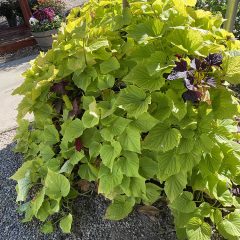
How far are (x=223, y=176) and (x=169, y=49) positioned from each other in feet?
2.56

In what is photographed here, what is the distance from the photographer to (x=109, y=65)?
6.43 ft

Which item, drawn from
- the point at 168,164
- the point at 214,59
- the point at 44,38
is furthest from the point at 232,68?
the point at 44,38

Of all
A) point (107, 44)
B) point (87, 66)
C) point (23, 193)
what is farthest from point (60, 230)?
point (107, 44)

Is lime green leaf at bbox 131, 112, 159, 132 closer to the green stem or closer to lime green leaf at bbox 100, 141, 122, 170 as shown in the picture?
lime green leaf at bbox 100, 141, 122, 170

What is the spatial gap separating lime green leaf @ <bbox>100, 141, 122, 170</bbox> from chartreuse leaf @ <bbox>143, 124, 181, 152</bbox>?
0.51 feet

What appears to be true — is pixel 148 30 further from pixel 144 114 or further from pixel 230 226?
pixel 230 226

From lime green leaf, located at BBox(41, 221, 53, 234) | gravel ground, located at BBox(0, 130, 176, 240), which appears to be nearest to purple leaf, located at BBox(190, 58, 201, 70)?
gravel ground, located at BBox(0, 130, 176, 240)

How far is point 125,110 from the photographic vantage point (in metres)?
1.72

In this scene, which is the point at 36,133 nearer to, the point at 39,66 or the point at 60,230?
the point at 39,66

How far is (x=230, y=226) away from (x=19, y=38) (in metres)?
6.15

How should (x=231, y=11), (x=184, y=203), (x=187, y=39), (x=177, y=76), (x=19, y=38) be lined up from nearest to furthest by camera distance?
(x=177, y=76)
(x=187, y=39)
(x=184, y=203)
(x=231, y=11)
(x=19, y=38)

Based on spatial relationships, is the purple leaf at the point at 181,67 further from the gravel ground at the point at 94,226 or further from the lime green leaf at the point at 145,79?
the gravel ground at the point at 94,226

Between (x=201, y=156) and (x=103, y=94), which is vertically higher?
(x=103, y=94)

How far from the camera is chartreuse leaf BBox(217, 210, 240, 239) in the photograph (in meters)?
1.84
